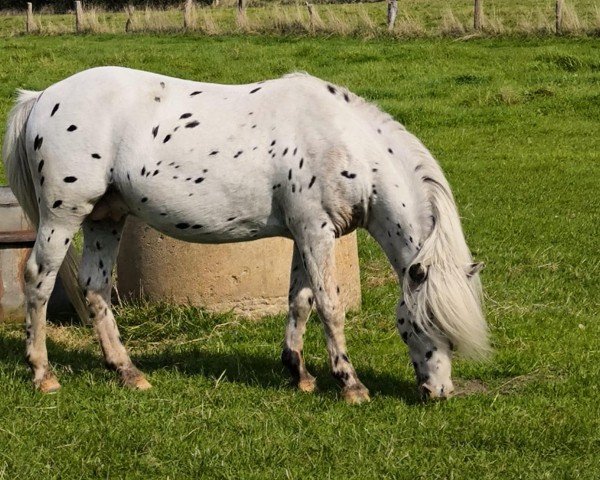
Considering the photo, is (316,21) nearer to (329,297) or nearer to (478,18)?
(478,18)

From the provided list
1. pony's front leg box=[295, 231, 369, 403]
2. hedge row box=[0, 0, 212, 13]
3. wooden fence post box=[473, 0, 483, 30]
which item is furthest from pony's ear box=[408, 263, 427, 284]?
hedge row box=[0, 0, 212, 13]

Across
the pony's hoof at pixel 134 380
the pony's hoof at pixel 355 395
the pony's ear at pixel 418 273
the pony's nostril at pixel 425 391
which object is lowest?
the pony's hoof at pixel 134 380

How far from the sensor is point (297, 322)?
21.7 ft

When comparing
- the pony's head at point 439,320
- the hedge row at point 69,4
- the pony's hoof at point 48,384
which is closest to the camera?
the pony's head at point 439,320

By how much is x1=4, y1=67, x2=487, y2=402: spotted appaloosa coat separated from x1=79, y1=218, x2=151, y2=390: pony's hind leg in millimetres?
53

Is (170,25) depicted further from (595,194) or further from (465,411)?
(465,411)

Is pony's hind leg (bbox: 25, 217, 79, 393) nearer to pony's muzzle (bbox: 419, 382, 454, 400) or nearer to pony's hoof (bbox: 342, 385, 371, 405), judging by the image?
pony's hoof (bbox: 342, 385, 371, 405)

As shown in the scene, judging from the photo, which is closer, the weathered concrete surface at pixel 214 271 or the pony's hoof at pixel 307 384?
the pony's hoof at pixel 307 384

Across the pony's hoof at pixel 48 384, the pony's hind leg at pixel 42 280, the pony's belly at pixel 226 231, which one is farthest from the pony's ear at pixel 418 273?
the pony's hoof at pixel 48 384

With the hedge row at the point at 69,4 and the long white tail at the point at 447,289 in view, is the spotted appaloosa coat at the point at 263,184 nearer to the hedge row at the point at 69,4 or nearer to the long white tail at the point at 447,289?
the long white tail at the point at 447,289

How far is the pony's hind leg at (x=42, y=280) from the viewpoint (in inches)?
256

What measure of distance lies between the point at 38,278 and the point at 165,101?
136cm

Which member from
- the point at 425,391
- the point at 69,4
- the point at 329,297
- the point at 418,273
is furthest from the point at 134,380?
the point at 69,4

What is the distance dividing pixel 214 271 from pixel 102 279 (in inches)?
53.2
